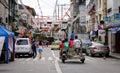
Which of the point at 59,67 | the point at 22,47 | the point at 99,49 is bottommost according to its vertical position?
the point at 59,67

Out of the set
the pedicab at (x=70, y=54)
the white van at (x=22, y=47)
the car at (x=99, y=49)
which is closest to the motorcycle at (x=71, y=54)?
the pedicab at (x=70, y=54)

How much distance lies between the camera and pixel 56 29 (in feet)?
533

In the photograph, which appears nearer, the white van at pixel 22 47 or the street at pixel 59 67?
the street at pixel 59 67

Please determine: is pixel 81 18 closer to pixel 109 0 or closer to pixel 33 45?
pixel 109 0

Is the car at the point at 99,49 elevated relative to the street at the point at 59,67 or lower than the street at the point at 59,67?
elevated

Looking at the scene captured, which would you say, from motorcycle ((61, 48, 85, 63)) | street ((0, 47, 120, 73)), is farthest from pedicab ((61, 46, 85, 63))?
street ((0, 47, 120, 73))

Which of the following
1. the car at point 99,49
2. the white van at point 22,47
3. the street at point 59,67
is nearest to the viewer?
the street at point 59,67

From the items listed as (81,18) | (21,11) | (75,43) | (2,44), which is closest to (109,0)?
(75,43)

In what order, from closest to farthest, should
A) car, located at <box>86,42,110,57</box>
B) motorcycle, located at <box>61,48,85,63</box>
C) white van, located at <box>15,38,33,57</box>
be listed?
motorcycle, located at <box>61,48,85,63</box>
white van, located at <box>15,38,33,57</box>
car, located at <box>86,42,110,57</box>

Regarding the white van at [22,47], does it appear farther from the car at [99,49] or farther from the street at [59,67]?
the street at [59,67]

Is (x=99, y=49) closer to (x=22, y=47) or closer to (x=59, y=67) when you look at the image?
(x=22, y=47)

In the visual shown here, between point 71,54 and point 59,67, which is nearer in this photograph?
point 59,67

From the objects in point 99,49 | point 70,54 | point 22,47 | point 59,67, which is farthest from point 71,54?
point 99,49

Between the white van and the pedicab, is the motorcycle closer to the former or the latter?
the pedicab
